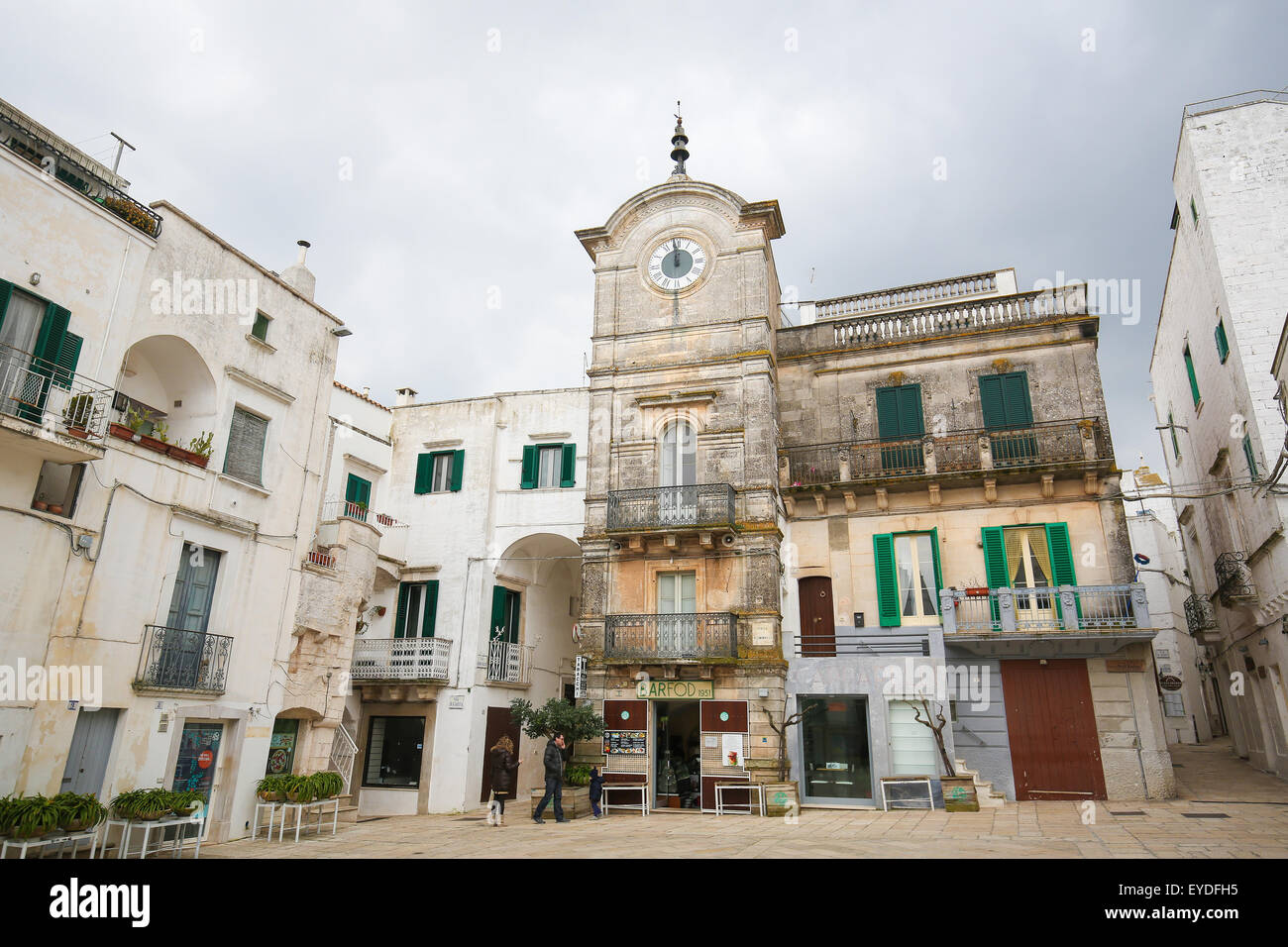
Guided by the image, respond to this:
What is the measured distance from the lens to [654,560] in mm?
20891

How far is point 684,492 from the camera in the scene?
20.8m

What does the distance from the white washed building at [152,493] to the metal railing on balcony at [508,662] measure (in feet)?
16.8

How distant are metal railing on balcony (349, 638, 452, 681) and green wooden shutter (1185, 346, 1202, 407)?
76.8 feet

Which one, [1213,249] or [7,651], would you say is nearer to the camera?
[7,651]

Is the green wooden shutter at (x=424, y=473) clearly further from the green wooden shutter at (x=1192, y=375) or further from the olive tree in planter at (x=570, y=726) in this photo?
the green wooden shutter at (x=1192, y=375)

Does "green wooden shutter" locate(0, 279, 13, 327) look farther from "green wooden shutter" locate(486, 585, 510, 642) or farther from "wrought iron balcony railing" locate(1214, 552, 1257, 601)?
"wrought iron balcony railing" locate(1214, 552, 1257, 601)

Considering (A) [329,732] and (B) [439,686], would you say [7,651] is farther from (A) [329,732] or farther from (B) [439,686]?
(B) [439,686]

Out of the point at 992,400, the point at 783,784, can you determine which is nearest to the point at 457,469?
the point at 783,784

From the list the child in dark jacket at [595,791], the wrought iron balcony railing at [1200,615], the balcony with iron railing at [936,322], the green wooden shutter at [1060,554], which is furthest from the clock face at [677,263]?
the wrought iron balcony railing at [1200,615]

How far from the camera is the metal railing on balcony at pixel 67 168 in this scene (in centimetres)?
1266

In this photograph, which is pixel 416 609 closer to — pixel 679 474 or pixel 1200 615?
Answer: pixel 679 474

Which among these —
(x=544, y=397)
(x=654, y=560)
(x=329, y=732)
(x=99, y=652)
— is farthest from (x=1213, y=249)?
(x=99, y=652)

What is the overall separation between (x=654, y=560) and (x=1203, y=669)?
29.1m

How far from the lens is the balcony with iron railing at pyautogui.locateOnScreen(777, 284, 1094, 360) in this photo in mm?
21109
